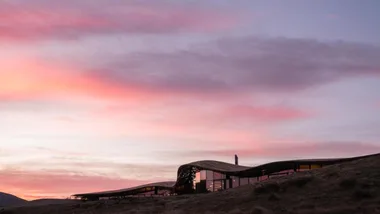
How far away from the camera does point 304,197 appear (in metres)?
46.3

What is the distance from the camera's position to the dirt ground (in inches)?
1692

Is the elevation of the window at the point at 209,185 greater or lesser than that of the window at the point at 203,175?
lesser

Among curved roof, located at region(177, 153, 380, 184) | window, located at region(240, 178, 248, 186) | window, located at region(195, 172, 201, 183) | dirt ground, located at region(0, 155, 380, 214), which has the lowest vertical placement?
dirt ground, located at region(0, 155, 380, 214)

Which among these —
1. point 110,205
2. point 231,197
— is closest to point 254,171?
point 110,205

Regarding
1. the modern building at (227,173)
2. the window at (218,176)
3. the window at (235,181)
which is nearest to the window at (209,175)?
the modern building at (227,173)

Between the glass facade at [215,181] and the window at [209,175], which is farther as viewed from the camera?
the window at [209,175]

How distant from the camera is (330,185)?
157ft

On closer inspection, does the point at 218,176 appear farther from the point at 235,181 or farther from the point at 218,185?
the point at 235,181

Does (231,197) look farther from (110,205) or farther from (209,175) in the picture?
(209,175)

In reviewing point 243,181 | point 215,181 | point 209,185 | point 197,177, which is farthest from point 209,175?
point 243,181

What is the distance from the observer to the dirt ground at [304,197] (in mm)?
42969

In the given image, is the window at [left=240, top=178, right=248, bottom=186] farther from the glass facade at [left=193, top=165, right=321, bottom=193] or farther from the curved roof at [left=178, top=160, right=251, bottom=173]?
the curved roof at [left=178, top=160, right=251, bottom=173]

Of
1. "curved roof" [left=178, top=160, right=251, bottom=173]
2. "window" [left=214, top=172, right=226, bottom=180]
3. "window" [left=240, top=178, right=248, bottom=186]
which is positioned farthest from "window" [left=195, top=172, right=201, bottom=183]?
"window" [left=240, top=178, right=248, bottom=186]

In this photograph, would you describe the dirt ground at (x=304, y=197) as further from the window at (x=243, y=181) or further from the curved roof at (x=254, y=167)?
the window at (x=243, y=181)
